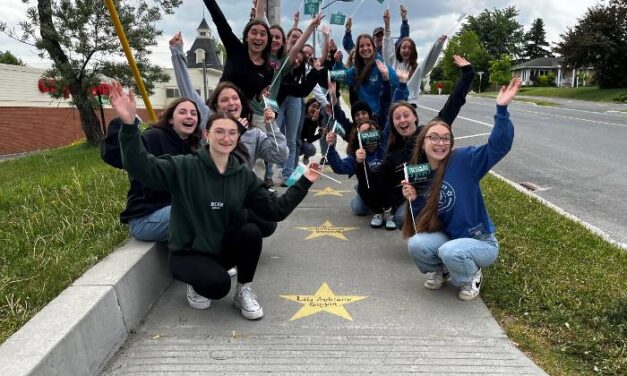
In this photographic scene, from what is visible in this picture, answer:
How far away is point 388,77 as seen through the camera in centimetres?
637

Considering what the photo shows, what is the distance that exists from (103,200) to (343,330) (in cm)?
308

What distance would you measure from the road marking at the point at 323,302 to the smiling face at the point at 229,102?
1.60 meters

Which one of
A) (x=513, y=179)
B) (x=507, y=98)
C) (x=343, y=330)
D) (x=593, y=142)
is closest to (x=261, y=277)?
(x=343, y=330)

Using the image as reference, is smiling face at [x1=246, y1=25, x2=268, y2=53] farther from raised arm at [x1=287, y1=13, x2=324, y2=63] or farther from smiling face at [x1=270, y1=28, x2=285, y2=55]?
smiling face at [x1=270, y1=28, x2=285, y2=55]

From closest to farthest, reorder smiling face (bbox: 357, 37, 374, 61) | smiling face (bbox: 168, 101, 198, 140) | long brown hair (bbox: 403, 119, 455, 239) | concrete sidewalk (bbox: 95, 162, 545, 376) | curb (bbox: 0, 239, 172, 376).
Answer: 1. curb (bbox: 0, 239, 172, 376)
2. concrete sidewalk (bbox: 95, 162, 545, 376)
3. long brown hair (bbox: 403, 119, 455, 239)
4. smiling face (bbox: 168, 101, 198, 140)
5. smiling face (bbox: 357, 37, 374, 61)

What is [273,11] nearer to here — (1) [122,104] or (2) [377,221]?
(2) [377,221]

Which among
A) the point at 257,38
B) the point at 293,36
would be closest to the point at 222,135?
the point at 257,38

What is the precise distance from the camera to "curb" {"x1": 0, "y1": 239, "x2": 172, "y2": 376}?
240 centimetres

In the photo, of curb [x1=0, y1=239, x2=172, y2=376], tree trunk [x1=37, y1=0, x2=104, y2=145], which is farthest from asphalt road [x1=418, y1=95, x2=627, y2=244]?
tree trunk [x1=37, y1=0, x2=104, y2=145]

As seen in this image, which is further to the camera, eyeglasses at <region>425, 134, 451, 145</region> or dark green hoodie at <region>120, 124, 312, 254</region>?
eyeglasses at <region>425, 134, 451, 145</region>

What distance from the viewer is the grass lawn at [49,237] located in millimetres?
3053

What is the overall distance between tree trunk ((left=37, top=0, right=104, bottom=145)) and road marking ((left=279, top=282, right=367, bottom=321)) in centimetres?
1106

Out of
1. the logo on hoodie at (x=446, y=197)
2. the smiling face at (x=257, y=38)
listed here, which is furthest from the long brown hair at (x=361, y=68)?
the logo on hoodie at (x=446, y=197)

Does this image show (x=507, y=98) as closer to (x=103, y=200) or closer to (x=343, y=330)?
(x=343, y=330)
